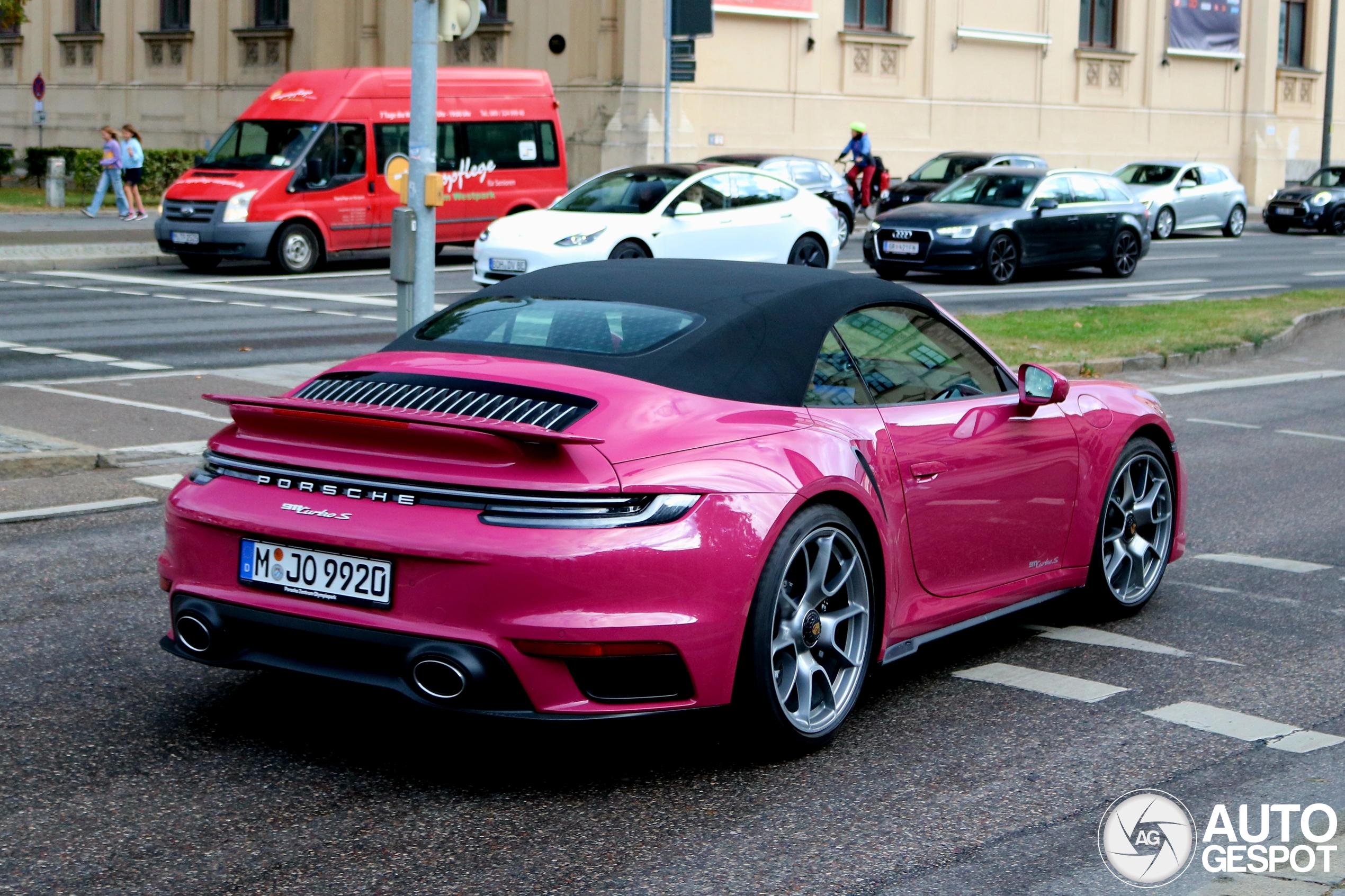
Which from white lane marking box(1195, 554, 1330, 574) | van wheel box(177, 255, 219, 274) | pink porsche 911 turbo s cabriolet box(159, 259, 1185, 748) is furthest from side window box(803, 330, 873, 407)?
van wheel box(177, 255, 219, 274)

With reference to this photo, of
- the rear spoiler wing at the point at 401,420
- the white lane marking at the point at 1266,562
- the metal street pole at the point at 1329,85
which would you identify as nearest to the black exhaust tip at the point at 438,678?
the rear spoiler wing at the point at 401,420

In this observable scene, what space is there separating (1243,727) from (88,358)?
37.1 feet

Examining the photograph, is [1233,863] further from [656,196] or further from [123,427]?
[656,196]

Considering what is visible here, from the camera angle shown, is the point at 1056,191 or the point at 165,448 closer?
the point at 165,448

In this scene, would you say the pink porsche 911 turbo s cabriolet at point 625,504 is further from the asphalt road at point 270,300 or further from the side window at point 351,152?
the side window at point 351,152

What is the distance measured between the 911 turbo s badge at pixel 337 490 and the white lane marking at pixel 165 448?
5.38 meters

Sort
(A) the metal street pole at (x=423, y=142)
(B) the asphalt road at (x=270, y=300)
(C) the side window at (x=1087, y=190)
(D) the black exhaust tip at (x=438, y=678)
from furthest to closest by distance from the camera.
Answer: (C) the side window at (x=1087, y=190), (B) the asphalt road at (x=270, y=300), (A) the metal street pole at (x=423, y=142), (D) the black exhaust tip at (x=438, y=678)

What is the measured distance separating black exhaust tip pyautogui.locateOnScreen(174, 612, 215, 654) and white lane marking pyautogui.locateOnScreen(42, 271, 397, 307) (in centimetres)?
1446

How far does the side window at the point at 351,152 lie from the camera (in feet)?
77.9

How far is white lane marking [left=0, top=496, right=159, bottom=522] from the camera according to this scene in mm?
7832

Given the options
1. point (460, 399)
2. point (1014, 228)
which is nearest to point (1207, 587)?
point (460, 399)

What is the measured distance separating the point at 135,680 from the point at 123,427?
18.5 ft

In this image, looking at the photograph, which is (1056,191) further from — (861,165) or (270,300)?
(861,165)

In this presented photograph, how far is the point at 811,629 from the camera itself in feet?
15.6
